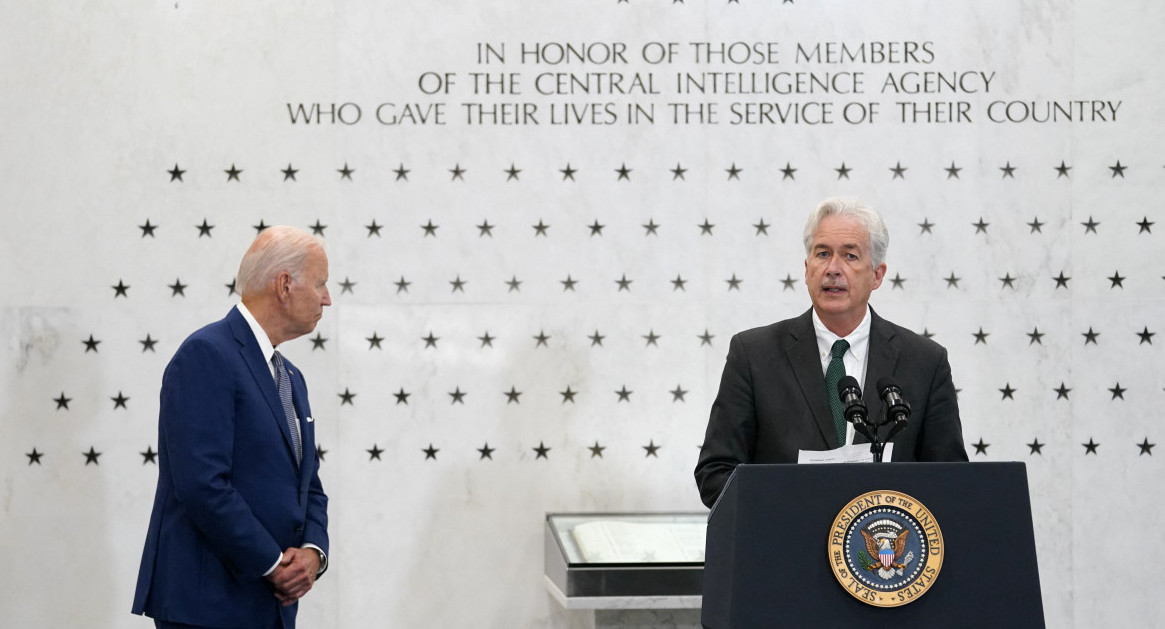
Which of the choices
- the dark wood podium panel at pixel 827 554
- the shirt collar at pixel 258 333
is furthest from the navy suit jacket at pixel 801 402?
the shirt collar at pixel 258 333

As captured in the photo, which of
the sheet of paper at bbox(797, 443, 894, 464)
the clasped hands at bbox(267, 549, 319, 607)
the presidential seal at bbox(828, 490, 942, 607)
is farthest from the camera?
the clasped hands at bbox(267, 549, 319, 607)

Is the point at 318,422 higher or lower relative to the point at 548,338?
lower

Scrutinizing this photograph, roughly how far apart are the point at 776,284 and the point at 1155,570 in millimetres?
2092

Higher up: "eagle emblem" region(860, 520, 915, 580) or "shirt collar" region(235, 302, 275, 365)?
"shirt collar" region(235, 302, 275, 365)

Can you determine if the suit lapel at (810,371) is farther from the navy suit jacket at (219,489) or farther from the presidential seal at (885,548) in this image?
the navy suit jacket at (219,489)

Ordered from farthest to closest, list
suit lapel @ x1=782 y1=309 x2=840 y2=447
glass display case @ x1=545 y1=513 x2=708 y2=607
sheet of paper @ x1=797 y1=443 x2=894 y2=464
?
glass display case @ x1=545 y1=513 x2=708 y2=607
suit lapel @ x1=782 y1=309 x2=840 y2=447
sheet of paper @ x1=797 y1=443 x2=894 y2=464

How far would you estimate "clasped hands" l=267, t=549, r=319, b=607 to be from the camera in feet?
11.0

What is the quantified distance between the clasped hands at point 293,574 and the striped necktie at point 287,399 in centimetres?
26

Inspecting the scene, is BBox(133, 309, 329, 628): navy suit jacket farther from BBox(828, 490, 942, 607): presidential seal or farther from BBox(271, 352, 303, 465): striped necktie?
BBox(828, 490, 942, 607): presidential seal

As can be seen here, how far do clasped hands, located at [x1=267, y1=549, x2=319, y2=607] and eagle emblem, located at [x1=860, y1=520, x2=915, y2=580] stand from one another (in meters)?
1.70

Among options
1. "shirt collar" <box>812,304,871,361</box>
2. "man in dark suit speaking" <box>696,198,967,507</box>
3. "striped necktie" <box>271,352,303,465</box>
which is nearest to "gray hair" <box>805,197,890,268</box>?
"man in dark suit speaking" <box>696,198,967,507</box>

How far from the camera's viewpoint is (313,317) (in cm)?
355

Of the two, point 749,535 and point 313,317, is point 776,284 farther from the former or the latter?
point 749,535

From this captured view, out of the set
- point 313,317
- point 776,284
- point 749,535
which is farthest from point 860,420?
point 776,284
